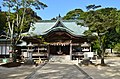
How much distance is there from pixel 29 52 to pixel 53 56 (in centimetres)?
909

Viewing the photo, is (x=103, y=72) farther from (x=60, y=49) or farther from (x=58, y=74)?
(x=60, y=49)

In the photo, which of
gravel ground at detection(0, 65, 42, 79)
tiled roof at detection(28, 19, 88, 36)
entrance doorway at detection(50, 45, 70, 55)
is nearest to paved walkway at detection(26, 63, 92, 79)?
gravel ground at detection(0, 65, 42, 79)

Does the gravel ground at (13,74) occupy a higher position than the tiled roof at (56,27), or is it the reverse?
the tiled roof at (56,27)

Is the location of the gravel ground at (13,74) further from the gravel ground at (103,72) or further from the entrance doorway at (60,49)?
the entrance doorway at (60,49)

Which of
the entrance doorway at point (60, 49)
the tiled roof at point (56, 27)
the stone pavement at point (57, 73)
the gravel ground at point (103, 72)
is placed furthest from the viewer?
the entrance doorway at point (60, 49)

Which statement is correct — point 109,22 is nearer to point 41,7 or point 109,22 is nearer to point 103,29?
point 103,29

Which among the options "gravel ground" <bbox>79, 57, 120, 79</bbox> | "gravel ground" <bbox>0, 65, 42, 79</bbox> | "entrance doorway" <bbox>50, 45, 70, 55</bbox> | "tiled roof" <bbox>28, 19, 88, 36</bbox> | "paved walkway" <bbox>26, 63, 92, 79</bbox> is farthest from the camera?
"entrance doorway" <bbox>50, 45, 70, 55</bbox>

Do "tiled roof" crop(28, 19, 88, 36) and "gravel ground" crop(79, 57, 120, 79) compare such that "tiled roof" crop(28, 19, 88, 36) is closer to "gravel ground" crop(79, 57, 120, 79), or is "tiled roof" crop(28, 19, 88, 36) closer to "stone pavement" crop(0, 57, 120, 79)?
"gravel ground" crop(79, 57, 120, 79)

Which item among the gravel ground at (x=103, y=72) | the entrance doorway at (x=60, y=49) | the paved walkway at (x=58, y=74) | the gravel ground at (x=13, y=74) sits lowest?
the gravel ground at (x=103, y=72)

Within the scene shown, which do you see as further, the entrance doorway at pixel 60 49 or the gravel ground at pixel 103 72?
the entrance doorway at pixel 60 49

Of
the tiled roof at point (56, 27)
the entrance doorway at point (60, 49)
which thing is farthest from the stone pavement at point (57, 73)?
the entrance doorway at point (60, 49)

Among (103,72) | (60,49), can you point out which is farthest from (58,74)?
(60,49)

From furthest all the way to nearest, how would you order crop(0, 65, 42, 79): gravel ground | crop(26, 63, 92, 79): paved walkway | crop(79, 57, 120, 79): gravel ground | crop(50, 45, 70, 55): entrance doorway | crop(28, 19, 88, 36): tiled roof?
crop(50, 45, 70, 55): entrance doorway, crop(28, 19, 88, 36): tiled roof, crop(79, 57, 120, 79): gravel ground, crop(26, 63, 92, 79): paved walkway, crop(0, 65, 42, 79): gravel ground

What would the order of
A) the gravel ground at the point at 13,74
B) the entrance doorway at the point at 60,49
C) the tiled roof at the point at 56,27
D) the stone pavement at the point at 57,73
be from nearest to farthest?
the gravel ground at the point at 13,74, the stone pavement at the point at 57,73, the tiled roof at the point at 56,27, the entrance doorway at the point at 60,49
